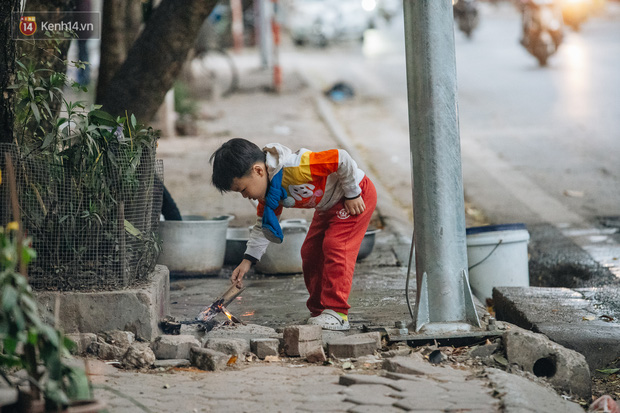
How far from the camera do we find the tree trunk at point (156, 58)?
21.6ft

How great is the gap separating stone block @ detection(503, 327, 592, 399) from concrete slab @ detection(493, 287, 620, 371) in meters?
0.36

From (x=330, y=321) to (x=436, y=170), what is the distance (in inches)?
38.6

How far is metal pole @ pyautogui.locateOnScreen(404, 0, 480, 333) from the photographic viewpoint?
3.87m

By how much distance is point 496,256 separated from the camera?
5.40 meters

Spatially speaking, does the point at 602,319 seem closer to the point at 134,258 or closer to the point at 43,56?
the point at 134,258

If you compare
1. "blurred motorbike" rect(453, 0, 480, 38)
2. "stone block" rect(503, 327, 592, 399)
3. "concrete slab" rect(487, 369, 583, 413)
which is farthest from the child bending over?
"blurred motorbike" rect(453, 0, 480, 38)

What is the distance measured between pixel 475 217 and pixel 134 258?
4.33m

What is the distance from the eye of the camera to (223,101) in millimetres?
15859

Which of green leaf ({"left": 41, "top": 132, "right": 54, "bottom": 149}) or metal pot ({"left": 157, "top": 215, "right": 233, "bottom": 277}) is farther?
metal pot ({"left": 157, "top": 215, "right": 233, "bottom": 277})

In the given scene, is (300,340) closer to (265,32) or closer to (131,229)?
(131,229)

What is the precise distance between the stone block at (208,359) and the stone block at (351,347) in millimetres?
505

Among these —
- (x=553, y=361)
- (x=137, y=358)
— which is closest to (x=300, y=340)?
(x=137, y=358)

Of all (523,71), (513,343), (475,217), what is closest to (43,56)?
(513,343)

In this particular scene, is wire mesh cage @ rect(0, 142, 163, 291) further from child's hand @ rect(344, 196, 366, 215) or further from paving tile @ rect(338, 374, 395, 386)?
paving tile @ rect(338, 374, 395, 386)
